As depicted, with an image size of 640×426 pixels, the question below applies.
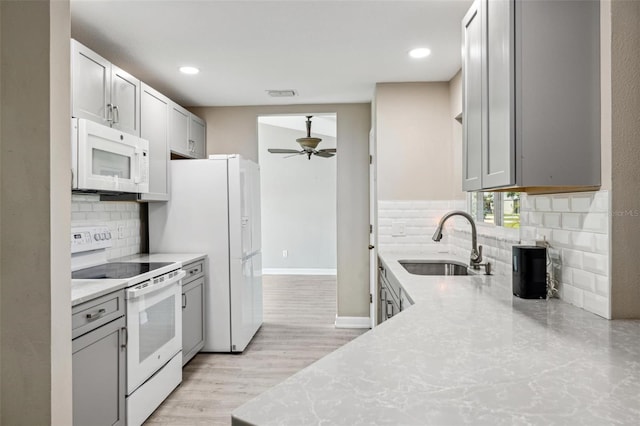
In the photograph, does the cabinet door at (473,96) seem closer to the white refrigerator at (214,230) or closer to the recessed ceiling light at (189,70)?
the recessed ceiling light at (189,70)

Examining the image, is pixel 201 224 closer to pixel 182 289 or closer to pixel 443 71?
pixel 182 289

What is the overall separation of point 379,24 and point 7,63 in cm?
182

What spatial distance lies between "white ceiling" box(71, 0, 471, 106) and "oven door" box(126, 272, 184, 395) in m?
1.51

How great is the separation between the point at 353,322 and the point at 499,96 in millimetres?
3332

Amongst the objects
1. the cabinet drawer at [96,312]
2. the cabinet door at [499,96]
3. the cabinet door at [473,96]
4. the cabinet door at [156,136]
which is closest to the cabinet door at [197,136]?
the cabinet door at [156,136]

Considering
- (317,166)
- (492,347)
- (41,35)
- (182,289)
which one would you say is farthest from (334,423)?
(317,166)

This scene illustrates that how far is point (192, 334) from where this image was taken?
3395 millimetres

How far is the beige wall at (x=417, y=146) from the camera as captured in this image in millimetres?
3559

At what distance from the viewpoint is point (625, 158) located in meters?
1.35

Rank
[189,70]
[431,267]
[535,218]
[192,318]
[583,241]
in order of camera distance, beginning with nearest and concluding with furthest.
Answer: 1. [583,241]
2. [535,218]
3. [431,267]
4. [189,70]
5. [192,318]

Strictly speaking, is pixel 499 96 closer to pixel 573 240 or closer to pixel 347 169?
pixel 573 240

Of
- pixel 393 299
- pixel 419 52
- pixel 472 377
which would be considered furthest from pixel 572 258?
pixel 419 52

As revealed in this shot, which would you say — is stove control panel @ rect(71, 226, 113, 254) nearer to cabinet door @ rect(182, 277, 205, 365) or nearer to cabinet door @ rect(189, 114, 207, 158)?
cabinet door @ rect(182, 277, 205, 365)

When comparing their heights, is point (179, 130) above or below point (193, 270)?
above
